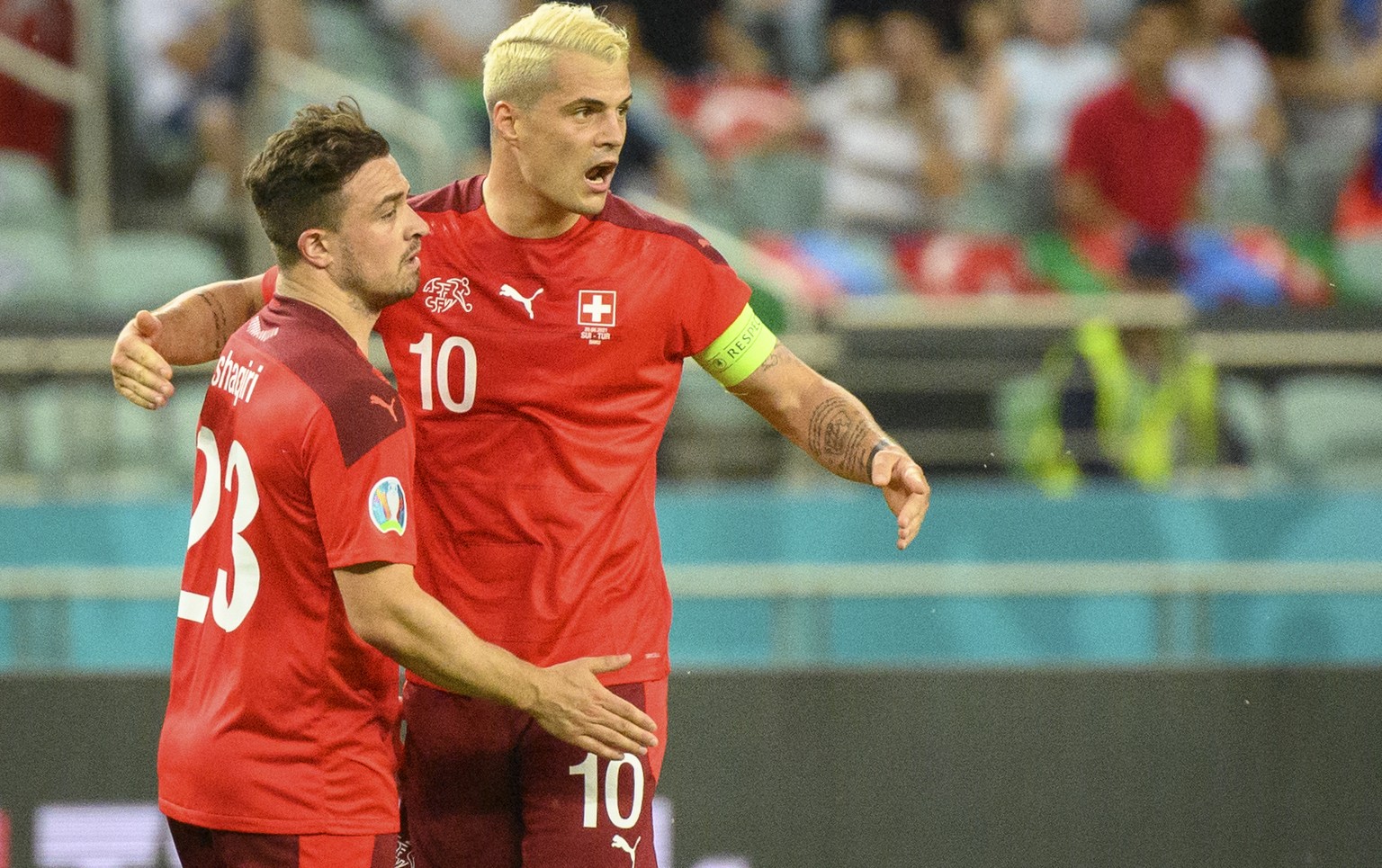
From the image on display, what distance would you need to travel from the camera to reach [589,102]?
330 centimetres

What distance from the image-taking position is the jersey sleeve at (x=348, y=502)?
2812mm

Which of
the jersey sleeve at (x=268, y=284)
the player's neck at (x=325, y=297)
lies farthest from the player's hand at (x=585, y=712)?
the jersey sleeve at (x=268, y=284)

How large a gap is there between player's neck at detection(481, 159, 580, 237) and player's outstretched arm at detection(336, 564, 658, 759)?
80cm

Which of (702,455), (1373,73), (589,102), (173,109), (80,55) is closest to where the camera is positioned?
(589,102)

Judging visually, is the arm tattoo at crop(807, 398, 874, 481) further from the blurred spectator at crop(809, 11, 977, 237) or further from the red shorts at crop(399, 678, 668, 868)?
the blurred spectator at crop(809, 11, 977, 237)

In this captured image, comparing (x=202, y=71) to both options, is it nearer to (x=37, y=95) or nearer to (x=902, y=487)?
(x=37, y=95)

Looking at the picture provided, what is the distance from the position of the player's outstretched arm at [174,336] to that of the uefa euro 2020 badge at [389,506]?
52 cm

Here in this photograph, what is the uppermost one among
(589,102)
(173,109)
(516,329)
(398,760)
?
(173,109)

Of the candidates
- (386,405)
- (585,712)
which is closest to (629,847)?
(585,712)

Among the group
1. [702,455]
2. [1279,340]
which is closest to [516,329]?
[702,455]

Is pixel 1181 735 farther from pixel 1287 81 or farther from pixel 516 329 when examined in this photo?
pixel 1287 81

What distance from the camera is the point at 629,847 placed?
3.38 meters

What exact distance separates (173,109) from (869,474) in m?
5.51

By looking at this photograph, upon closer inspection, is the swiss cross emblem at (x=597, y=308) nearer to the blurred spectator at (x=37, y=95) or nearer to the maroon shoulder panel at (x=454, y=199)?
the maroon shoulder panel at (x=454, y=199)
